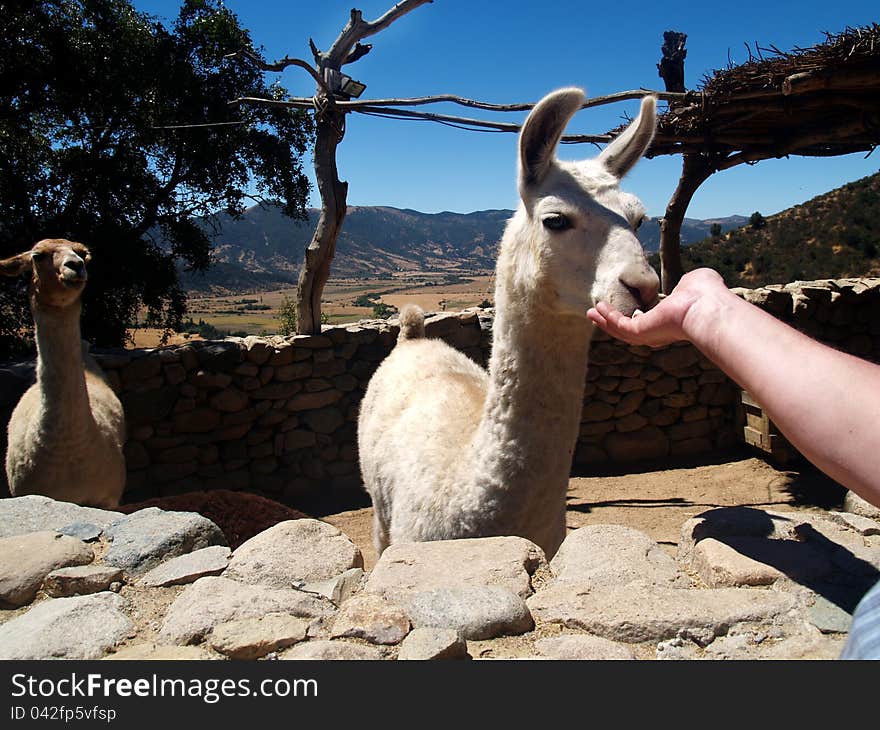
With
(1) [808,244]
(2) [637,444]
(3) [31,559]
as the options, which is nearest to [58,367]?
(3) [31,559]

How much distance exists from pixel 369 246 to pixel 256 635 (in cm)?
10668

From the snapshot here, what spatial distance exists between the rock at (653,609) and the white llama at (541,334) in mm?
806

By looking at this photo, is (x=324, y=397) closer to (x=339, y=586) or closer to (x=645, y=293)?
(x=339, y=586)

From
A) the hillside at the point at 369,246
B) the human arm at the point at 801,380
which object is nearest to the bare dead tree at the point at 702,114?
the human arm at the point at 801,380

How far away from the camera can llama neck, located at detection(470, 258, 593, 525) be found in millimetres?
2436

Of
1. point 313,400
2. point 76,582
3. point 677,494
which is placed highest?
point 76,582

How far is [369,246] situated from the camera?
105 m

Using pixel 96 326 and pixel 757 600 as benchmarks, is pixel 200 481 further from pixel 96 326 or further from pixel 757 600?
pixel 757 600

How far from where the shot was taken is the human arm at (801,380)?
2.44ft

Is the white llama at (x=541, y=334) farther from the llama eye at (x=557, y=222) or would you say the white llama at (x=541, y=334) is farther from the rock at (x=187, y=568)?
the rock at (x=187, y=568)

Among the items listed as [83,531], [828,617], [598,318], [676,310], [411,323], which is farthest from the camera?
[411,323]

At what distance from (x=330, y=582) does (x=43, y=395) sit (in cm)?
304

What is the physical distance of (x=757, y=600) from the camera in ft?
5.14
